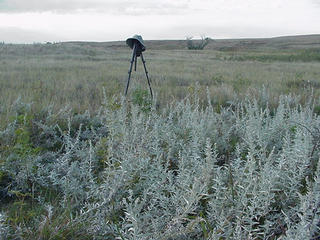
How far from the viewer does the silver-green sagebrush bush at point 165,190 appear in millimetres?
1867

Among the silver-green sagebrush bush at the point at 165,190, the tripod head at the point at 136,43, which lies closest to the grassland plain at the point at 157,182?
the silver-green sagebrush bush at the point at 165,190

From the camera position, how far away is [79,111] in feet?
16.4

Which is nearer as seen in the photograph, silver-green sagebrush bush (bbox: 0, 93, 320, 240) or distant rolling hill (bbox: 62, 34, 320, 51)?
silver-green sagebrush bush (bbox: 0, 93, 320, 240)

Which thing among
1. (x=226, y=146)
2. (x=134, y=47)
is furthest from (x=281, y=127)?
(x=134, y=47)

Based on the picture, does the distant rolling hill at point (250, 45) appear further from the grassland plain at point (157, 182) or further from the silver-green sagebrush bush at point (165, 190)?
the silver-green sagebrush bush at point (165, 190)

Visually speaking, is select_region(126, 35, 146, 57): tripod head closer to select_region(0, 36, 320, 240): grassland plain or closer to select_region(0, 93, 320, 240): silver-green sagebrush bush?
select_region(0, 36, 320, 240): grassland plain

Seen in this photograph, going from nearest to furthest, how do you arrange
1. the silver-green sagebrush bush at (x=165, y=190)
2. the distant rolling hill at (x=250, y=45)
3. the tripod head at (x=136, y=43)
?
the silver-green sagebrush bush at (x=165, y=190), the tripod head at (x=136, y=43), the distant rolling hill at (x=250, y=45)

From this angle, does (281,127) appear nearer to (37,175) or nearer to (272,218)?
(272,218)

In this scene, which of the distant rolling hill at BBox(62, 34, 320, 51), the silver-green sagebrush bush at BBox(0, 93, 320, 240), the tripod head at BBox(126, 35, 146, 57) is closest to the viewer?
the silver-green sagebrush bush at BBox(0, 93, 320, 240)

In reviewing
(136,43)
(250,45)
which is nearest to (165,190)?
(136,43)

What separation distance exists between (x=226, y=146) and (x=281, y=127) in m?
0.75

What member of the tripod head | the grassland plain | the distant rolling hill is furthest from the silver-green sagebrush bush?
the distant rolling hill

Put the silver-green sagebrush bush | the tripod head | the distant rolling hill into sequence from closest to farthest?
the silver-green sagebrush bush < the tripod head < the distant rolling hill

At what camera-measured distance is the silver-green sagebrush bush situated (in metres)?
1.87
